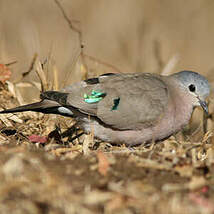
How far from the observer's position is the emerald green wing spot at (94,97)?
14.5 ft

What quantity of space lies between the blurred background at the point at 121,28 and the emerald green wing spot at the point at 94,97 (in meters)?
4.12

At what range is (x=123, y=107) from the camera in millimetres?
4387

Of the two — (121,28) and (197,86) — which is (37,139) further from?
(121,28)

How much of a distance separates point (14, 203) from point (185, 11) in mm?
7977

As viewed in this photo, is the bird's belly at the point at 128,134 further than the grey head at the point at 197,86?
No

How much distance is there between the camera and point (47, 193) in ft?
8.91

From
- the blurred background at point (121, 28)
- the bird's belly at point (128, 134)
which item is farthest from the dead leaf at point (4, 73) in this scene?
the blurred background at point (121, 28)

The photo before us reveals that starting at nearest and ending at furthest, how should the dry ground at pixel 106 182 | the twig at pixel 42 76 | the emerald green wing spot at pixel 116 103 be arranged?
1. the dry ground at pixel 106 182
2. the emerald green wing spot at pixel 116 103
3. the twig at pixel 42 76

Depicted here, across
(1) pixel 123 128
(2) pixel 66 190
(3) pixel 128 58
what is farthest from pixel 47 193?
(3) pixel 128 58

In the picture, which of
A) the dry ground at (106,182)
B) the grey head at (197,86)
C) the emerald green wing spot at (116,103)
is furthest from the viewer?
the grey head at (197,86)

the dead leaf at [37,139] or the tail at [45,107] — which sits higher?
the tail at [45,107]

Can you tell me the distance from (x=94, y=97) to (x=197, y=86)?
1.09 m

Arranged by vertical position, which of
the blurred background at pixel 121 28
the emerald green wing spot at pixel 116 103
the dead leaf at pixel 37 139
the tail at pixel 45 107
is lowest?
the blurred background at pixel 121 28

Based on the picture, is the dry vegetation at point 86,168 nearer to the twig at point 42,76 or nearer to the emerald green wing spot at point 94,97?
the twig at point 42,76
